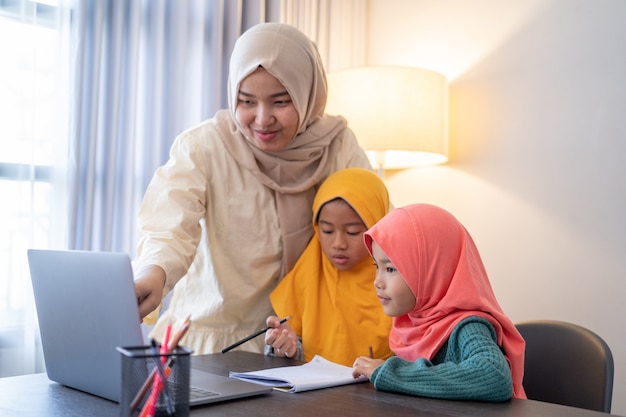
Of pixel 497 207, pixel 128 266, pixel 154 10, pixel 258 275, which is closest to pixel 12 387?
pixel 128 266

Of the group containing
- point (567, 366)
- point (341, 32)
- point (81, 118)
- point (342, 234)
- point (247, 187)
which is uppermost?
point (341, 32)

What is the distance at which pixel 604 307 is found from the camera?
99.1 inches

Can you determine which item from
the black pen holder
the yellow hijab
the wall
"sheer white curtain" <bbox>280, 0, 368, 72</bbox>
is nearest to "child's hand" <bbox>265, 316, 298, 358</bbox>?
the yellow hijab

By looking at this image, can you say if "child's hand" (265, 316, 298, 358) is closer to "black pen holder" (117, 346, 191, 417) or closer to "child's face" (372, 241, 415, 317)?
"child's face" (372, 241, 415, 317)

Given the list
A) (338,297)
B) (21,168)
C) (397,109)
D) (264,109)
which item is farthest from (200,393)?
(397,109)

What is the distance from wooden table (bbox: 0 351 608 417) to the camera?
1.07 m

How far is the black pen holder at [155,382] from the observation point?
2.60 ft

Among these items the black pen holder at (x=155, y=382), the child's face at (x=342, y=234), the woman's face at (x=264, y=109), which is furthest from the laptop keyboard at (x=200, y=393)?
the woman's face at (x=264, y=109)

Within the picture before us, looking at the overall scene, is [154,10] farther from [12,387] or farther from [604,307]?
[604,307]

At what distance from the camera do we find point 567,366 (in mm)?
1612

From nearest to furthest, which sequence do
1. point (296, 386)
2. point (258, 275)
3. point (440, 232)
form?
point (296, 386), point (440, 232), point (258, 275)

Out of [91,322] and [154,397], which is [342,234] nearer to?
[91,322]

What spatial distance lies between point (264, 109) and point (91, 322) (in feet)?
2.98

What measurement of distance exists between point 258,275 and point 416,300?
559mm
